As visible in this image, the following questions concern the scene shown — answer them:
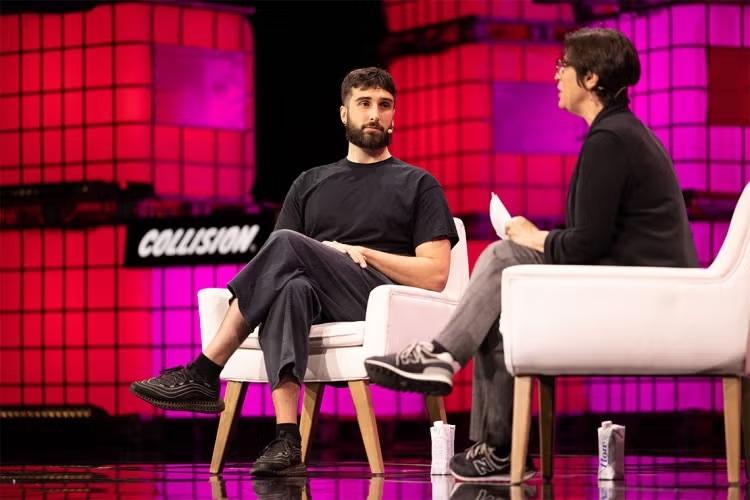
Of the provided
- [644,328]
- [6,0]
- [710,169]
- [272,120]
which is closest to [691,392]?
[710,169]

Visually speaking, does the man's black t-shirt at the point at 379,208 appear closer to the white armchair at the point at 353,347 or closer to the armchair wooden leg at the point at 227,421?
the white armchair at the point at 353,347

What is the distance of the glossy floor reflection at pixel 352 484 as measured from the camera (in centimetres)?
337

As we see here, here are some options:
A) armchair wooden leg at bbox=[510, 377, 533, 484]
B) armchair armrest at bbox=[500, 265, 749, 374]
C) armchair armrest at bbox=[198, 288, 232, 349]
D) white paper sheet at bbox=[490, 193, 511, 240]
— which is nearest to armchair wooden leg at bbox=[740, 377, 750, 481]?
armchair armrest at bbox=[500, 265, 749, 374]

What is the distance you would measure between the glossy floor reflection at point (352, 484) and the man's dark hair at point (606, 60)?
3.71 ft

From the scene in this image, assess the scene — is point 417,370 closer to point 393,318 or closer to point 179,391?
point 393,318

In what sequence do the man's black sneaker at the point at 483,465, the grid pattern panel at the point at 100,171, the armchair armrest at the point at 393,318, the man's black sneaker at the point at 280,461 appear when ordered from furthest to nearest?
the grid pattern panel at the point at 100,171 → the armchair armrest at the point at 393,318 → the man's black sneaker at the point at 280,461 → the man's black sneaker at the point at 483,465

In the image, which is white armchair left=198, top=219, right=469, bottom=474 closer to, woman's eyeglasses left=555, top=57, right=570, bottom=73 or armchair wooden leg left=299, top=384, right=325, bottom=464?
armchair wooden leg left=299, top=384, right=325, bottom=464

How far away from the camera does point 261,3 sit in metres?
9.34

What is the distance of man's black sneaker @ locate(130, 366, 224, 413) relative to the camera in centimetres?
407

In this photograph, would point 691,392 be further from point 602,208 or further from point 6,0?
point 6,0

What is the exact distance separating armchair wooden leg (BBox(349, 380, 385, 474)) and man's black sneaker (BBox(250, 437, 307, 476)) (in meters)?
0.36

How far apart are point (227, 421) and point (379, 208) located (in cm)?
96

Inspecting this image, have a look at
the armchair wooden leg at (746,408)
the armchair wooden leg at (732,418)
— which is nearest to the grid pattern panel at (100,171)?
the armchair wooden leg at (746,408)

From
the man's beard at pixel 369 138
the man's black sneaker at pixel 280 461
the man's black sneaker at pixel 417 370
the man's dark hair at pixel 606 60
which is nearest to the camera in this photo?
the man's black sneaker at pixel 417 370
